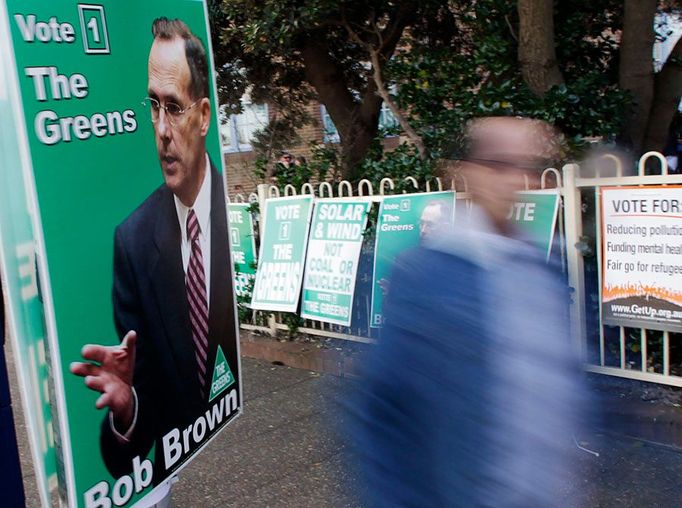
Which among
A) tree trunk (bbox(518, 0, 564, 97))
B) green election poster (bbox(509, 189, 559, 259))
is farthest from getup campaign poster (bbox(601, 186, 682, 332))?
tree trunk (bbox(518, 0, 564, 97))

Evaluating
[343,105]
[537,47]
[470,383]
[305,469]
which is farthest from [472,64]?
[470,383]

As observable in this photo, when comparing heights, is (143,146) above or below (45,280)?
above

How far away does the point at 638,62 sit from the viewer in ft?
21.3

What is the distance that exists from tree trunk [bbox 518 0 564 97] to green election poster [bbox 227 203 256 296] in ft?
9.71

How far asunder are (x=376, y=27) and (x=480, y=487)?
21.7 ft

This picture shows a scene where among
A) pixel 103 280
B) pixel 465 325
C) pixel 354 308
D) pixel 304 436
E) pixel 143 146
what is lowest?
pixel 304 436

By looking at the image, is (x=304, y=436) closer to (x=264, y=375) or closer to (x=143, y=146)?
(x=264, y=375)

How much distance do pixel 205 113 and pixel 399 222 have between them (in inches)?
141

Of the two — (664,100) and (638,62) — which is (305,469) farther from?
(664,100)

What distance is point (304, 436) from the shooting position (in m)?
5.21

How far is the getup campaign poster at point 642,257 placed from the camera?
4523mm

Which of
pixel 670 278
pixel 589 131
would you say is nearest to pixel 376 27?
pixel 589 131

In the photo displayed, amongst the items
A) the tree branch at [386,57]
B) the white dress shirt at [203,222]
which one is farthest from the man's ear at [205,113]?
the tree branch at [386,57]

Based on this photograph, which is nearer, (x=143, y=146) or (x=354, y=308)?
(x=143, y=146)
